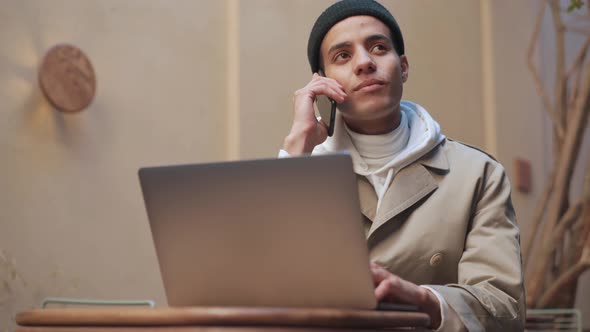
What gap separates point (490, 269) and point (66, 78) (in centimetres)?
189

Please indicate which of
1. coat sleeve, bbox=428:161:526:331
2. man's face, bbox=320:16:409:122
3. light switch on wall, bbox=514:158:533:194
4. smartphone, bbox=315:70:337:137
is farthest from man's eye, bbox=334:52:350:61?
light switch on wall, bbox=514:158:533:194

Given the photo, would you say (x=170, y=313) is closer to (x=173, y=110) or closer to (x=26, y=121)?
(x=26, y=121)

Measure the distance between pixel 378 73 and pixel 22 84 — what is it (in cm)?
154

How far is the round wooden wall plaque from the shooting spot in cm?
296

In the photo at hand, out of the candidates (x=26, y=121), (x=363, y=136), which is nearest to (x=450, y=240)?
(x=363, y=136)

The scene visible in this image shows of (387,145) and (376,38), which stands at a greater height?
(376,38)

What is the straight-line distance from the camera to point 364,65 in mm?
1879

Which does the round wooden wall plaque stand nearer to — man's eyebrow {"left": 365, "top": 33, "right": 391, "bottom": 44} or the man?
the man

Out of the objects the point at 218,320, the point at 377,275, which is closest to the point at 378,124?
the point at 377,275

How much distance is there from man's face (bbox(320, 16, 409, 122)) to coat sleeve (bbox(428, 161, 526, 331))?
272 millimetres

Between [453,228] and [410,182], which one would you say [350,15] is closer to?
[410,182]

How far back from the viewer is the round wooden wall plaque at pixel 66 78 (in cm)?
296

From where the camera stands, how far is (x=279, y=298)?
3.79 ft

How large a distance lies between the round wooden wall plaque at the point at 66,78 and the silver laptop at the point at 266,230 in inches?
74.1
